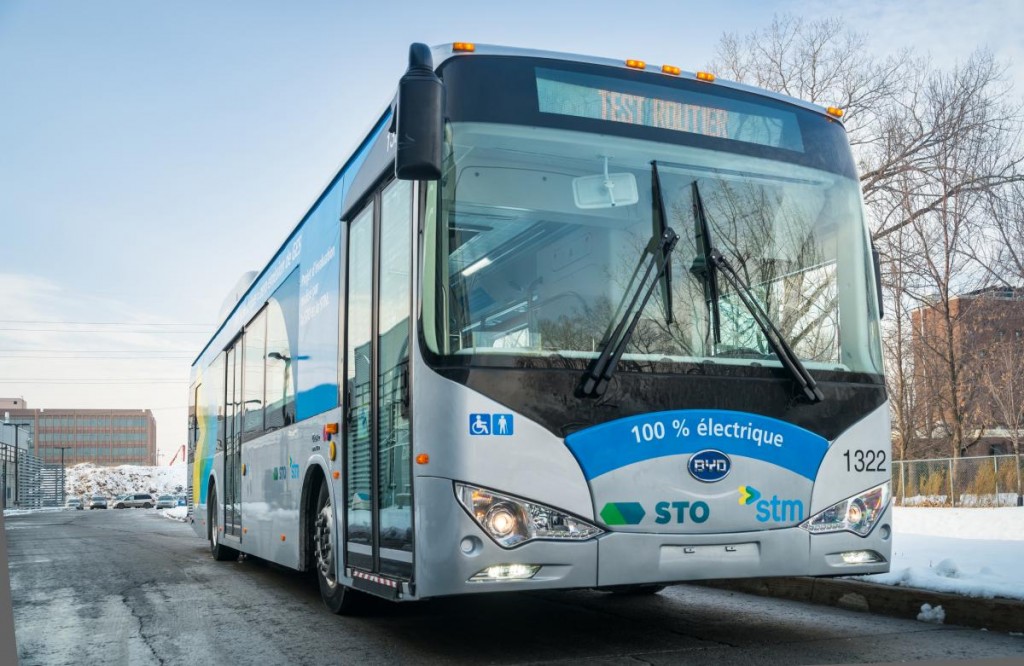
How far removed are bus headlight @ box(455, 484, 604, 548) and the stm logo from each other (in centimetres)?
104

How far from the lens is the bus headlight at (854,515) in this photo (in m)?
5.81

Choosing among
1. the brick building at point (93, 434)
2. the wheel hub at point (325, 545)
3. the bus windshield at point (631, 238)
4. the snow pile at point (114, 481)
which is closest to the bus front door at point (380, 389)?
the bus windshield at point (631, 238)

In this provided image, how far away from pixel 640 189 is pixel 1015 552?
5.33m

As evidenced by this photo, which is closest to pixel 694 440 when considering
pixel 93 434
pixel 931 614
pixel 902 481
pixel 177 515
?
pixel 931 614

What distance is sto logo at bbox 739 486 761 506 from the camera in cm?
562

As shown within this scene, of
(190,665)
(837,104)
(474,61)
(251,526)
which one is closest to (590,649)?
(190,665)

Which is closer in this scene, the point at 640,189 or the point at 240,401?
the point at 640,189

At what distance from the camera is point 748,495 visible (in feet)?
18.5

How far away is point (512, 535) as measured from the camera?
17.1 ft

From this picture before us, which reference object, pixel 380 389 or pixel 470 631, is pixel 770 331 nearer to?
pixel 380 389

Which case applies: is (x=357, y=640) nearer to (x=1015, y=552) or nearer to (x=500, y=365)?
(x=500, y=365)

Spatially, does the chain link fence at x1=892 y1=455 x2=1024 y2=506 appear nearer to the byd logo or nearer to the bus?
the bus

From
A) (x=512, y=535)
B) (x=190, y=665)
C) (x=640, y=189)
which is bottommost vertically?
(x=190, y=665)

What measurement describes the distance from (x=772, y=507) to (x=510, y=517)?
1543 mm
